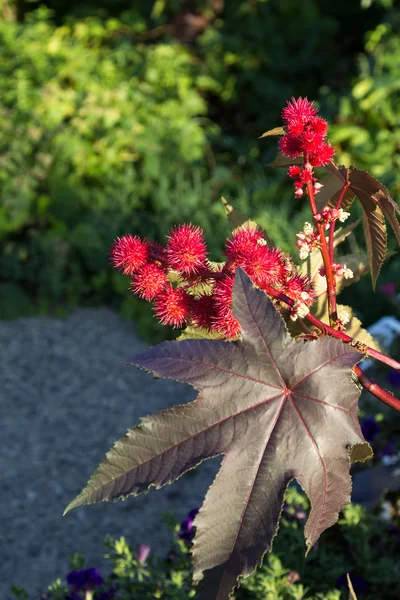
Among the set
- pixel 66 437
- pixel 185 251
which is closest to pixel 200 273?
pixel 185 251

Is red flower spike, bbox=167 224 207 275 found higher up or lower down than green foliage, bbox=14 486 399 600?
higher up

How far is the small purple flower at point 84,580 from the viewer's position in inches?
66.7

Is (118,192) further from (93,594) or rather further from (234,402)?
(234,402)

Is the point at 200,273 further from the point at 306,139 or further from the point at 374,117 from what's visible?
the point at 374,117

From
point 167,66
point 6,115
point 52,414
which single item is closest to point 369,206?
point 52,414

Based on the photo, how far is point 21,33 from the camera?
17.5 feet

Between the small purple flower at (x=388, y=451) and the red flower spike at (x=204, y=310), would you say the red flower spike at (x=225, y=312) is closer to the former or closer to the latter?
the red flower spike at (x=204, y=310)

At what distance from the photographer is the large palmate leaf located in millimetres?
848

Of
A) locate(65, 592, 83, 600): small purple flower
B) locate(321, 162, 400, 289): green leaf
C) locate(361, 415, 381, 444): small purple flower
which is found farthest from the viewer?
locate(361, 415, 381, 444): small purple flower

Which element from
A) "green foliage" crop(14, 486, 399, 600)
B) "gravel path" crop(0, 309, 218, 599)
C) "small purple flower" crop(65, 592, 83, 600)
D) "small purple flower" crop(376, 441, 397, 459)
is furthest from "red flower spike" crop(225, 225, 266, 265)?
"gravel path" crop(0, 309, 218, 599)

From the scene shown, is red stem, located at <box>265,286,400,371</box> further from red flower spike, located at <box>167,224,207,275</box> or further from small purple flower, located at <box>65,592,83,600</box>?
small purple flower, located at <box>65,592,83,600</box>

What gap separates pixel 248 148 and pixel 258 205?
0.94 meters

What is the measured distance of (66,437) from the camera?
3318 mm

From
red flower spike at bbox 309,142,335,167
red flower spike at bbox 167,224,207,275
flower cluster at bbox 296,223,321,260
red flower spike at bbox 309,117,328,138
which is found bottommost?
red flower spike at bbox 167,224,207,275
